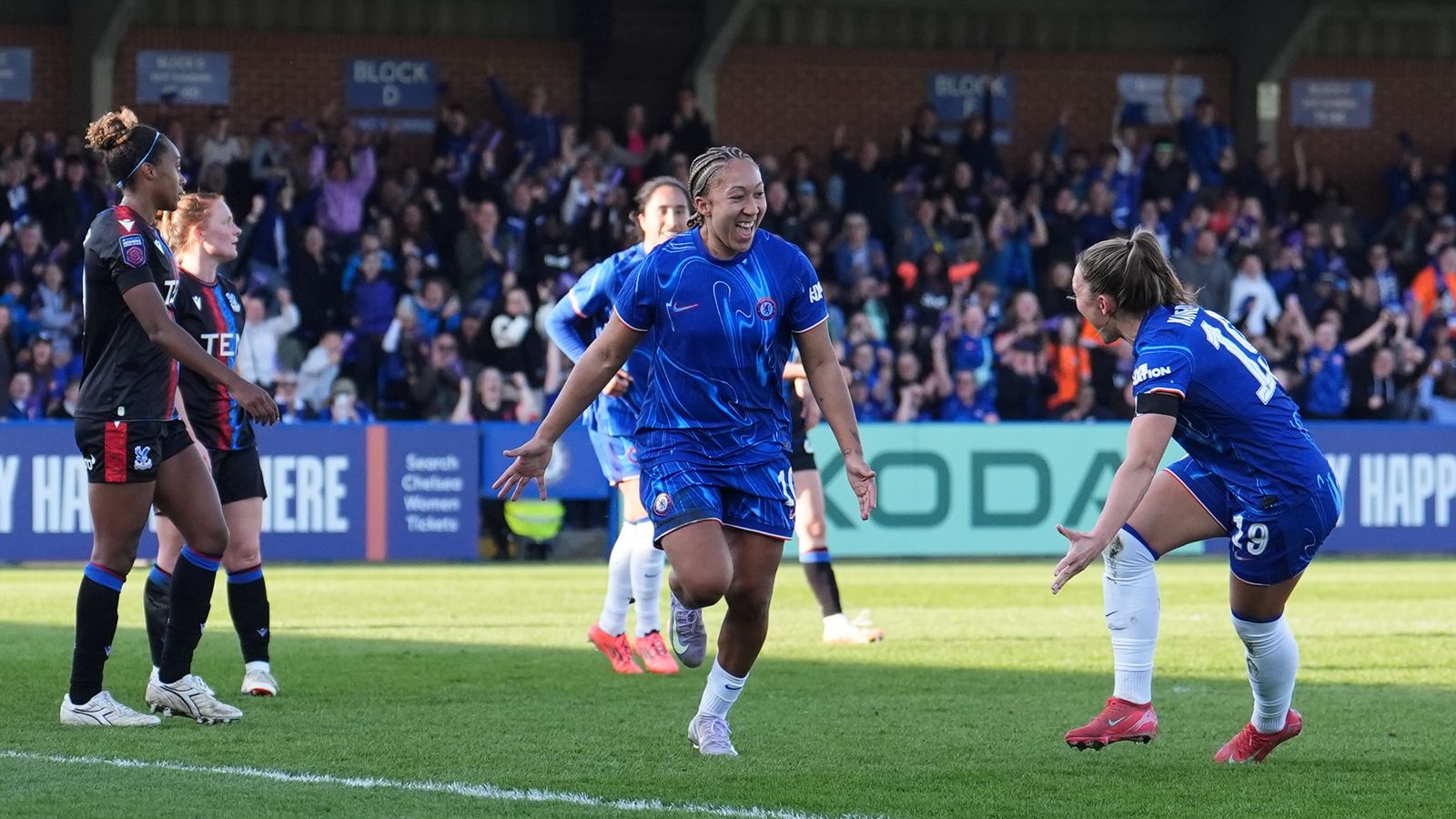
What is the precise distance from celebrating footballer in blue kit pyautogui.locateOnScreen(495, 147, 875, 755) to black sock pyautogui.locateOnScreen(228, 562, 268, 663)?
2.27 m

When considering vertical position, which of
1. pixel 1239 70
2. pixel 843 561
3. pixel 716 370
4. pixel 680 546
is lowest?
pixel 843 561

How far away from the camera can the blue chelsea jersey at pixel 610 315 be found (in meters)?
9.81

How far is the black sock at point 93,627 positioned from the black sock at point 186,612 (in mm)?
394

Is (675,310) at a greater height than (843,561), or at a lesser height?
greater

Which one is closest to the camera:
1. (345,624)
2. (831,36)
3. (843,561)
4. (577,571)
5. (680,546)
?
(680,546)

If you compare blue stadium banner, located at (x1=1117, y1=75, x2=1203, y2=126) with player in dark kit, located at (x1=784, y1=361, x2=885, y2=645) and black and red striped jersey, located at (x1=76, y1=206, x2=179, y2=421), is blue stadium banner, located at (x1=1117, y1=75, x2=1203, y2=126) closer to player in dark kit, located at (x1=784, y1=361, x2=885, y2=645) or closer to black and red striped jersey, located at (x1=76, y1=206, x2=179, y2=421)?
player in dark kit, located at (x1=784, y1=361, x2=885, y2=645)

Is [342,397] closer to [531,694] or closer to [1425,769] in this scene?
[531,694]

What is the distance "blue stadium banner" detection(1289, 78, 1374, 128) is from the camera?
3102 cm

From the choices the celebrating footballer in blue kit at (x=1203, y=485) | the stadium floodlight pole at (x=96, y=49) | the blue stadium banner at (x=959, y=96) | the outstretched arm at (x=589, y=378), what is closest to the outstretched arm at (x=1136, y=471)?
the celebrating footballer in blue kit at (x=1203, y=485)

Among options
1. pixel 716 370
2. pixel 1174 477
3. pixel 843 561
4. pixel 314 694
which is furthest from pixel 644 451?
pixel 843 561

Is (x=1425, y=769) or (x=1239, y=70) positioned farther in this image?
(x=1239, y=70)

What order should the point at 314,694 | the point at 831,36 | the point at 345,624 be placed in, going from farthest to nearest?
1. the point at 831,36
2. the point at 345,624
3. the point at 314,694

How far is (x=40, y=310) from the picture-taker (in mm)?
20719

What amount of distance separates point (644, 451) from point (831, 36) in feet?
75.4
